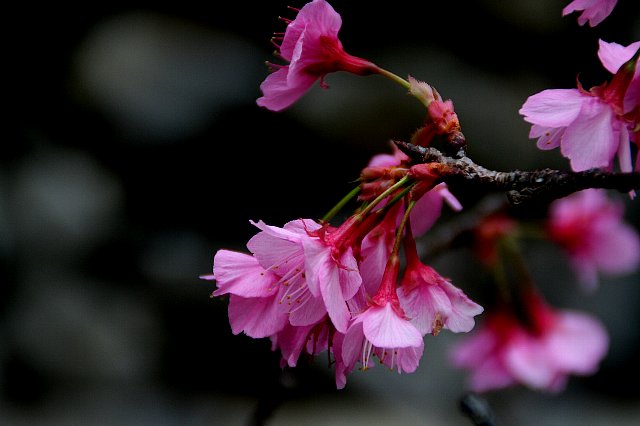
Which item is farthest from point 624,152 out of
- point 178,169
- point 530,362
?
point 178,169

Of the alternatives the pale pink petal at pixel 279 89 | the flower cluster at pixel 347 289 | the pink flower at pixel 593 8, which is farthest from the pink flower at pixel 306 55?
the pink flower at pixel 593 8

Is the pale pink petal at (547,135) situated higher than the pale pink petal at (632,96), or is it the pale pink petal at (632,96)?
the pale pink petal at (632,96)

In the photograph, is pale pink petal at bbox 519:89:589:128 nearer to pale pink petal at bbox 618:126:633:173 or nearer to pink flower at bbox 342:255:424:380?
pale pink petal at bbox 618:126:633:173

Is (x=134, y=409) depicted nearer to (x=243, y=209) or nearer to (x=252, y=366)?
(x=252, y=366)

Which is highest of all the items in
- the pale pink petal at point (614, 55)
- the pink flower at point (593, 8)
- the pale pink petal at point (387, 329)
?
the pink flower at point (593, 8)

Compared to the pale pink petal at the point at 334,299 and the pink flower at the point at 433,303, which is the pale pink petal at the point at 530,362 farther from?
the pale pink petal at the point at 334,299

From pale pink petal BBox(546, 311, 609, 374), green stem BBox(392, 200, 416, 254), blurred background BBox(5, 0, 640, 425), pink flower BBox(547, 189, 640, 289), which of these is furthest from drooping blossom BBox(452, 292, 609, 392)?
green stem BBox(392, 200, 416, 254)

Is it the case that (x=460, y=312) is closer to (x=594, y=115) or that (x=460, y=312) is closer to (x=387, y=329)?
(x=387, y=329)
